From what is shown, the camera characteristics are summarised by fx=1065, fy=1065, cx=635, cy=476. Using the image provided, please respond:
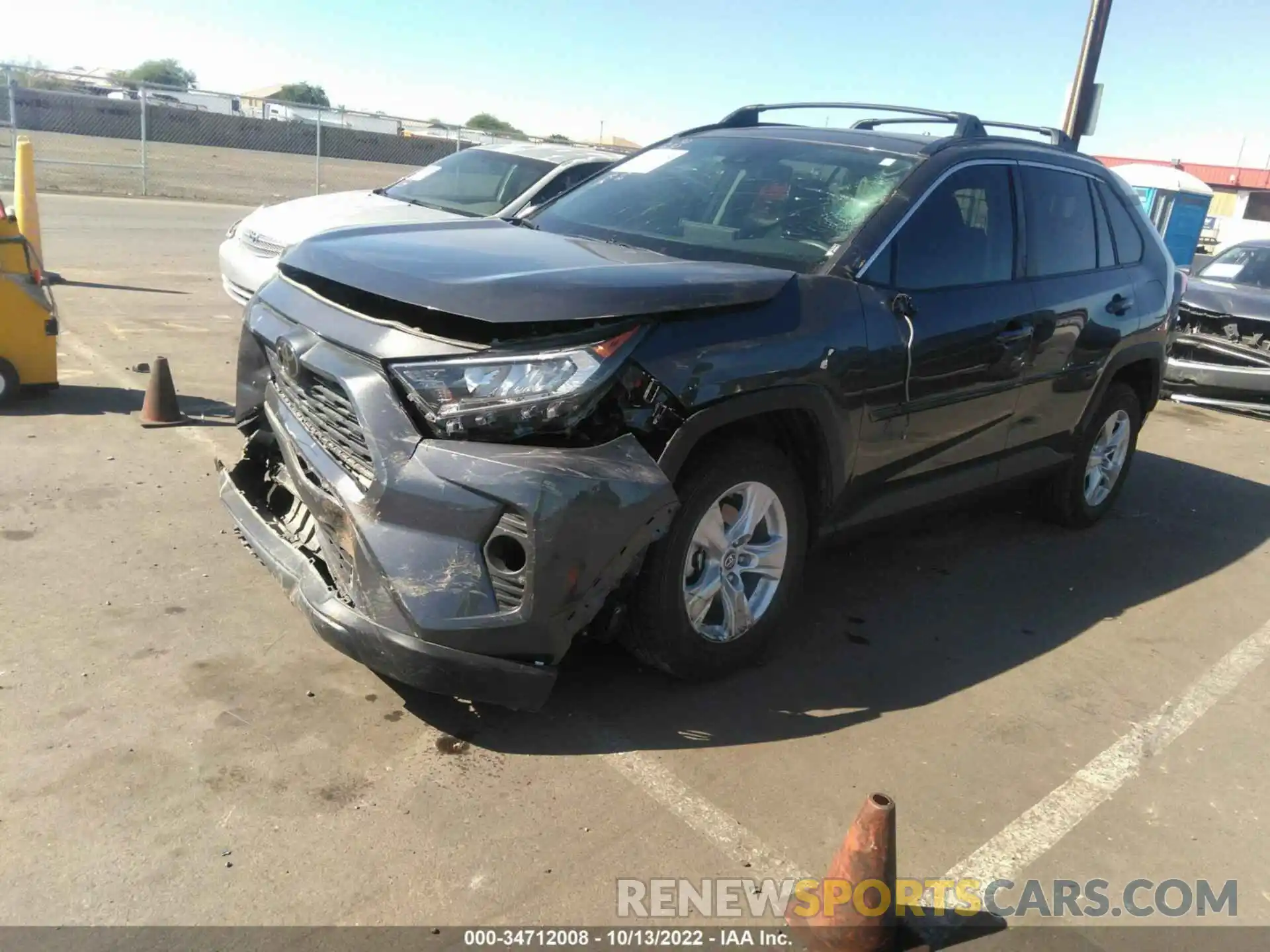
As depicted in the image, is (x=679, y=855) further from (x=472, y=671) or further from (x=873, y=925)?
(x=472, y=671)

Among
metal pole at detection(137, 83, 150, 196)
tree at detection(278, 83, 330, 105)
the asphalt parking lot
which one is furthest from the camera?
tree at detection(278, 83, 330, 105)

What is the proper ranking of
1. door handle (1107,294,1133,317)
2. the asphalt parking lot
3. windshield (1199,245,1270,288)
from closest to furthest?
the asphalt parking lot
door handle (1107,294,1133,317)
windshield (1199,245,1270,288)

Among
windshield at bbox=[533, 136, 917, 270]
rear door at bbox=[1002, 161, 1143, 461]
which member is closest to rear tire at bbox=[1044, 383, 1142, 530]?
rear door at bbox=[1002, 161, 1143, 461]

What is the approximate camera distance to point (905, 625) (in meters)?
4.54

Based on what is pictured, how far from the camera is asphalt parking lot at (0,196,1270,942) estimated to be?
276 cm

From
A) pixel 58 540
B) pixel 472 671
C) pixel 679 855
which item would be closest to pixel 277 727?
pixel 472 671

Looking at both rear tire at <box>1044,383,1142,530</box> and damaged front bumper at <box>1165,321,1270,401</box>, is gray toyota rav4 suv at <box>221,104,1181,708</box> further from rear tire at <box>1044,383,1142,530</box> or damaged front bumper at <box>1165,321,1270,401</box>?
damaged front bumper at <box>1165,321,1270,401</box>

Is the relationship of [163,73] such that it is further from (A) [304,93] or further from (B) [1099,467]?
(B) [1099,467]

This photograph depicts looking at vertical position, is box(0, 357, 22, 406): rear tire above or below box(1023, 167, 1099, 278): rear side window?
below

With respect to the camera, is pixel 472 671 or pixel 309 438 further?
pixel 309 438

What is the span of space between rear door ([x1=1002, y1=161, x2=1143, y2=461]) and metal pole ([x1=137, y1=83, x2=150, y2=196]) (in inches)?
706

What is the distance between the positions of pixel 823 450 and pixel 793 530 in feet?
1.01

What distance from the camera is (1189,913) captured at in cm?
294

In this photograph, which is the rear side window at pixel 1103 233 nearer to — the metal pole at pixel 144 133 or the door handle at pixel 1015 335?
the door handle at pixel 1015 335
